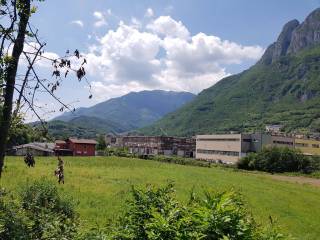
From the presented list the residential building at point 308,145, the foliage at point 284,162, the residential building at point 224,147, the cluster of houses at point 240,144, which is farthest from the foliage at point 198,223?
the residential building at point 308,145

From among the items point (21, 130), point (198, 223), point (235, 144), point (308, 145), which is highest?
point (21, 130)

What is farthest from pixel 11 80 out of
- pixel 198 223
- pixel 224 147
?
pixel 224 147

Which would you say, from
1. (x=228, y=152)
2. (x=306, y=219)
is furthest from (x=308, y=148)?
(x=306, y=219)

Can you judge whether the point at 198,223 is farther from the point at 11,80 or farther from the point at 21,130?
the point at 11,80

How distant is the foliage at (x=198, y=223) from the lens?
21.6 ft

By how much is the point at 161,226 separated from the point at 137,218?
1.34 metres

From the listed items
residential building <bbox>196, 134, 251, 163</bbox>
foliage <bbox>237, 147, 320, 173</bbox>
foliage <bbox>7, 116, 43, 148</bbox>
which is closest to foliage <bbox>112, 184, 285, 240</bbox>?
foliage <bbox>7, 116, 43, 148</bbox>

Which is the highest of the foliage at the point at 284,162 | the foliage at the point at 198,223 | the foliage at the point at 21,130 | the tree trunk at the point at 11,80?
the tree trunk at the point at 11,80

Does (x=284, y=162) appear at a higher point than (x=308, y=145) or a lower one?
lower

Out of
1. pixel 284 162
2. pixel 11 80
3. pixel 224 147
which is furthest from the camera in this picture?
pixel 224 147

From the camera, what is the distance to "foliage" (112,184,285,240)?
6.58m

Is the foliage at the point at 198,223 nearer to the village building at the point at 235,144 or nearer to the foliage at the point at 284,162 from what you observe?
the foliage at the point at 284,162

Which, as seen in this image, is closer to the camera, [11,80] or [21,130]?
[11,80]

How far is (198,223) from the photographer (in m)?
6.81
